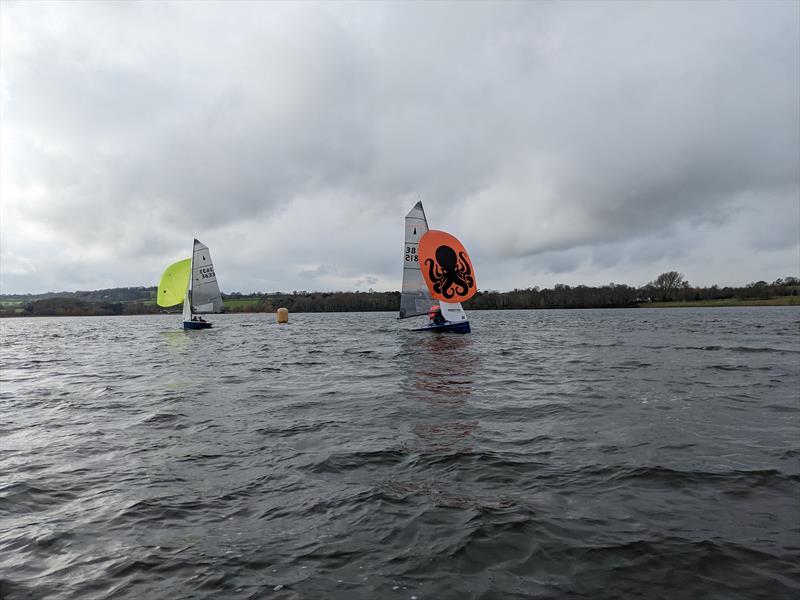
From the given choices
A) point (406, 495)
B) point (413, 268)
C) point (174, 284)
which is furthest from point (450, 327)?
point (174, 284)

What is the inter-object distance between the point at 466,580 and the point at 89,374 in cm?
1949

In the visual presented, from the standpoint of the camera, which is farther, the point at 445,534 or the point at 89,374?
the point at 89,374

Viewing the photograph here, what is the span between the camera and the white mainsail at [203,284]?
52.4 m

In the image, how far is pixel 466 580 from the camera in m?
3.87

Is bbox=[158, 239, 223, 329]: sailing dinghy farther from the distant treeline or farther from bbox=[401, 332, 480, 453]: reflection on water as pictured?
the distant treeline

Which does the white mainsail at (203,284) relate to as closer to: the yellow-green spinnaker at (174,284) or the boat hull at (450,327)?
the yellow-green spinnaker at (174,284)

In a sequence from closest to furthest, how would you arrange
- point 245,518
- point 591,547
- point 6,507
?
point 591,547
point 245,518
point 6,507

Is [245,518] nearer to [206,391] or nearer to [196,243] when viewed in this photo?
[206,391]

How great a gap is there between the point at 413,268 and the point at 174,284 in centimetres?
3250

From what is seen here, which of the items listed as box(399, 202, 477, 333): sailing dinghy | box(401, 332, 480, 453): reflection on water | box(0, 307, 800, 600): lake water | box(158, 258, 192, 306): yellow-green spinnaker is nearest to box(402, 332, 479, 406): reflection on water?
box(401, 332, 480, 453): reflection on water

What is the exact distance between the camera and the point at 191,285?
2052 inches

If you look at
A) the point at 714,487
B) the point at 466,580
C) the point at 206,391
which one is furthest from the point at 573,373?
the point at 466,580

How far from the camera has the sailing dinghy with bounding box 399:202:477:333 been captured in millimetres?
33031

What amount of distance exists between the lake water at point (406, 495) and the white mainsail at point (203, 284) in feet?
138
